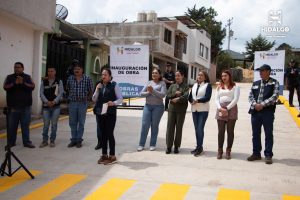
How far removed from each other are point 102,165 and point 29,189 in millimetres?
1746

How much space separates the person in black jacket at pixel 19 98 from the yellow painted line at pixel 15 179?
1.95 metres

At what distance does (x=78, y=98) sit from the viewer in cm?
879

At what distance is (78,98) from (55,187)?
3.17 metres

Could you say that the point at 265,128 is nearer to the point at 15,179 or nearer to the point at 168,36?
the point at 15,179

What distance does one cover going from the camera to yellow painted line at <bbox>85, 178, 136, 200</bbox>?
552 centimetres

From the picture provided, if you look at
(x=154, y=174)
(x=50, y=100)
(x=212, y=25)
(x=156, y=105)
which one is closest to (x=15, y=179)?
(x=154, y=174)

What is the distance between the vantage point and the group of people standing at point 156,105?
24.6 ft

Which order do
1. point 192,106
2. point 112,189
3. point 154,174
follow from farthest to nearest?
1. point 192,106
2. point 154,174
3. point 112,189

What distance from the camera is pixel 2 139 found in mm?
9477

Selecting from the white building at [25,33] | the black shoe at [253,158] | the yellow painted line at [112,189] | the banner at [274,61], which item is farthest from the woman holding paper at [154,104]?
the banner at [274,61]

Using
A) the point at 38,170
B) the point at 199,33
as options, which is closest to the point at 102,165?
the point at 38,170

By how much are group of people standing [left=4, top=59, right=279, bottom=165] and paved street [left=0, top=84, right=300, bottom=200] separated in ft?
1.03

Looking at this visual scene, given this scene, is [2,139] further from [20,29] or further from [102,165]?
[20,29]

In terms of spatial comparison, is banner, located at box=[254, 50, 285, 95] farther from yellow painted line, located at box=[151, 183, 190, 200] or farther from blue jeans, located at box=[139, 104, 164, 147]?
yellow painted line, located at box=[151, 183, 190, 200]
